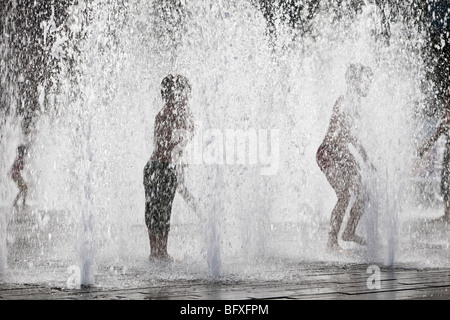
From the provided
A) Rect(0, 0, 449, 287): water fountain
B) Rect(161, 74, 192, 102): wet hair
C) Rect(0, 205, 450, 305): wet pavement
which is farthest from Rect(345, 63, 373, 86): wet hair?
Rect(0, 205, 450, 305): wet pavement

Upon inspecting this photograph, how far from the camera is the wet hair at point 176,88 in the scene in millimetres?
5664

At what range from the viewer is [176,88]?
5.70 meters

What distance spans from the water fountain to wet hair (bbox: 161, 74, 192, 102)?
0.23 metres

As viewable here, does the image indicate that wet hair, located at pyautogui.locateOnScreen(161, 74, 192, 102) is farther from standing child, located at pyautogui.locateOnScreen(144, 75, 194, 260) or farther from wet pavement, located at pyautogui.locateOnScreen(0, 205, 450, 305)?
wet pavement, located at pyautogui.locateOnScreen(0, 205, 450, 305)

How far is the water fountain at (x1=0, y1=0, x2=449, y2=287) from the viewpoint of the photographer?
5.35 m

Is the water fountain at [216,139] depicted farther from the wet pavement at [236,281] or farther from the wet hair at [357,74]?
the wet hair at [357,74]

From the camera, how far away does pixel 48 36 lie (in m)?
17.9

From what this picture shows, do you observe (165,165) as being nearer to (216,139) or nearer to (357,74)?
(216,139)

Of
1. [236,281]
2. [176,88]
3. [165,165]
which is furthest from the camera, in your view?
[176,88]

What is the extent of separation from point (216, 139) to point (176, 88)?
2.59ft

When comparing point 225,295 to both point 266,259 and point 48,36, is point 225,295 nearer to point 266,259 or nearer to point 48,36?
point 266,259

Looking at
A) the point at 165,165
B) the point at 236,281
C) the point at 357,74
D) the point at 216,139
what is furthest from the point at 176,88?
the point at 236,281

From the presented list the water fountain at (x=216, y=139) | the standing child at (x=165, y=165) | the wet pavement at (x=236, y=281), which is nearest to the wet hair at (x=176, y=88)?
the standing child at (x=165, y=165)
